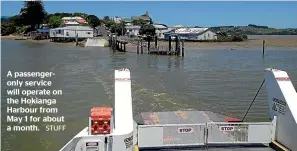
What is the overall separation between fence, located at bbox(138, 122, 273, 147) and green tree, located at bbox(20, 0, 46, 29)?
11057 cm

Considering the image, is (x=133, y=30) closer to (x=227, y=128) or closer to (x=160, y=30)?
(x=160, y=30)

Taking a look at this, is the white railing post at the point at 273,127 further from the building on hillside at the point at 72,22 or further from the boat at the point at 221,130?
the building on hillside at the point at 72,22

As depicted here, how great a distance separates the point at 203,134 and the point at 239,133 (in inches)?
30.2

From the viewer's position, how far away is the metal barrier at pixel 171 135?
6855mm

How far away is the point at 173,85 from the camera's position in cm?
2125

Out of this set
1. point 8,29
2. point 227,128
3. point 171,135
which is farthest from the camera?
point 8,29

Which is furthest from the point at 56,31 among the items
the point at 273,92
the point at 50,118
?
the point at 273,92

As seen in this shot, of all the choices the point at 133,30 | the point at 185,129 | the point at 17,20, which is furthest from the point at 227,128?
the point at 17,20

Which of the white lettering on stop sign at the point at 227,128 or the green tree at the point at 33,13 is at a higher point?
the green tree at the point at 33,13

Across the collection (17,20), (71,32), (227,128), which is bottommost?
(227,128)

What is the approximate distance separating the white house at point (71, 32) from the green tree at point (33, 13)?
2829 centimetres

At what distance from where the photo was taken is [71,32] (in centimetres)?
8338

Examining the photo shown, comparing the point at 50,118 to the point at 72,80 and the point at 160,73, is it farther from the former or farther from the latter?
the point at 160,73

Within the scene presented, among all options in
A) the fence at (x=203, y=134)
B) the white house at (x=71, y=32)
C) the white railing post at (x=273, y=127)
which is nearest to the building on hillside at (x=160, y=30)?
the white house at (x=71, y=32)
